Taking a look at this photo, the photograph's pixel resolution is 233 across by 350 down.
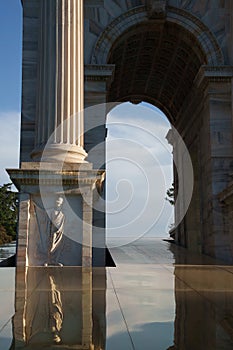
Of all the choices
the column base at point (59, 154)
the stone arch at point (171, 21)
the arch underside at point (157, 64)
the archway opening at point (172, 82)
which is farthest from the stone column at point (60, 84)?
the arch underside at point (157, 64)

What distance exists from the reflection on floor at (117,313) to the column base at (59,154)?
15.2ft

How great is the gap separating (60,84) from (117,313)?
422 inches

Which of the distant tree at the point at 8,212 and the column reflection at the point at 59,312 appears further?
the distant tree at the point at 8,212

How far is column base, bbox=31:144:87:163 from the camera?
47.0 ft

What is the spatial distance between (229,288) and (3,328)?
5.30 metres

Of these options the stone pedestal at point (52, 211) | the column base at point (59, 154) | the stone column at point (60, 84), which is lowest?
the stone pedestal at point (52, 211)

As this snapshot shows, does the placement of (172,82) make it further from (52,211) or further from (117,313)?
(117,313)

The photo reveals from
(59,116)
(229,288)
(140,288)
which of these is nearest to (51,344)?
(140,288)

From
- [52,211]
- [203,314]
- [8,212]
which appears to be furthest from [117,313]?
[8,212]

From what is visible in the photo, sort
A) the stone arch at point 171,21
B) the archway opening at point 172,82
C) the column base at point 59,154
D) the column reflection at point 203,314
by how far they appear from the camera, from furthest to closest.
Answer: the archway opening at point 172,82
the stone arch at point 171,21
the column base at point 59,154
the column reflection at point 203,314

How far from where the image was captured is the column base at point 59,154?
1434 centimetres

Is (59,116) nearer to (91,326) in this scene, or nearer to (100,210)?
(100,210)

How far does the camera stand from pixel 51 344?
5.08 meters

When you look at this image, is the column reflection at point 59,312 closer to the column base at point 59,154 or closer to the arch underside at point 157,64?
the column base at point 59,154
